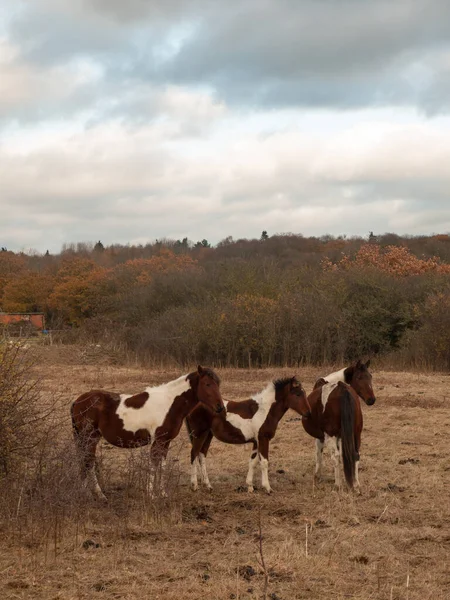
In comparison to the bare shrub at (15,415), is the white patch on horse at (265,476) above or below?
below

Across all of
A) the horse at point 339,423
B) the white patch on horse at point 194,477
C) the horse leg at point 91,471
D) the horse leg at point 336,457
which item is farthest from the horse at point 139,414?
the horse leg at point 336,457

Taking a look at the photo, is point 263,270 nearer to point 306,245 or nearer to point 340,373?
point 340,373

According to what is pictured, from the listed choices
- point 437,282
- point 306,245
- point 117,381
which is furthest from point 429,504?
point 306,245

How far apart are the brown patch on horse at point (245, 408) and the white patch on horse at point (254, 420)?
0.13 feet

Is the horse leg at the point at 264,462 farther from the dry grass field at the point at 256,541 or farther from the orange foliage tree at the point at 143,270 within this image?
the orange foliage tree at the point at 143,270

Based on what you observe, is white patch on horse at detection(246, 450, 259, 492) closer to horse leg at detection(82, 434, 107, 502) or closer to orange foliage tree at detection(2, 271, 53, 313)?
horse leg at detection(82, 434, 107, 502)

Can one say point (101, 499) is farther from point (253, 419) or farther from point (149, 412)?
point (253, 419)

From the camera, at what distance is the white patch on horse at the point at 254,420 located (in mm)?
9604

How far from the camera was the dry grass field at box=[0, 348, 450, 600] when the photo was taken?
18.9 feet

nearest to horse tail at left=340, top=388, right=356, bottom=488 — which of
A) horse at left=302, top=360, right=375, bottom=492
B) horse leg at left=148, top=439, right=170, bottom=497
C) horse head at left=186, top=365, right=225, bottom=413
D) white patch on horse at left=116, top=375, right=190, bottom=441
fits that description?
horse at left=302, top=360, right=375, bottom=492

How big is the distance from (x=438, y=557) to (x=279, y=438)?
6499mm

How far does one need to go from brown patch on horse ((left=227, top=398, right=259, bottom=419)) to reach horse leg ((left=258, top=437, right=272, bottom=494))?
38cm

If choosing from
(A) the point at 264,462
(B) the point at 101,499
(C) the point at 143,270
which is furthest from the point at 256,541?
(C) the point at 143,270

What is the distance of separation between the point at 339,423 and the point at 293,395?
0.70 m
